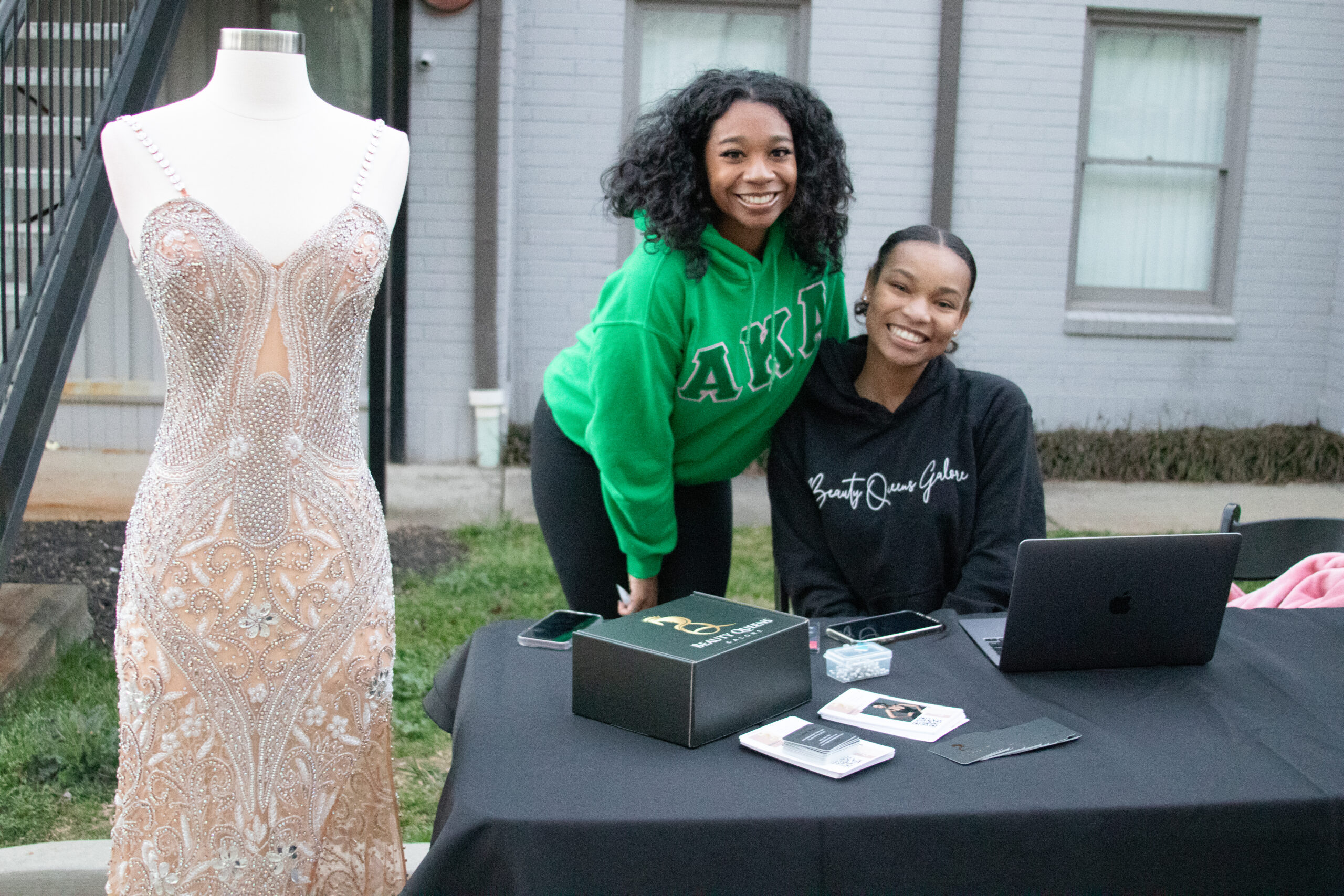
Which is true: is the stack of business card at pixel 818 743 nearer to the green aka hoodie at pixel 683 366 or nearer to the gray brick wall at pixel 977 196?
the green aka hoodie at pixel 683 366

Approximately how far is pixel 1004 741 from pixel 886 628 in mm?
441

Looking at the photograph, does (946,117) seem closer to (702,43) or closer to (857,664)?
(702,43)

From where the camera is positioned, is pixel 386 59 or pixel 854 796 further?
pixel 386 59

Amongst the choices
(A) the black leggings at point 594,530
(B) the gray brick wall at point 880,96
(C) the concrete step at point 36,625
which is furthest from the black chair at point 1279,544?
(B) the gray brick wall at point 880,96

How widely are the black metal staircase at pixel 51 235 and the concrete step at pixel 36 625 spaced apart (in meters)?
0.57

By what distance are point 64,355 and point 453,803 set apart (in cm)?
237

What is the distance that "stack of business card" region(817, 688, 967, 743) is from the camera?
161 cm

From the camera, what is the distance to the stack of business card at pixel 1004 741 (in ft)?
5.04

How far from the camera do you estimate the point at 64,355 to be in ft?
10.6

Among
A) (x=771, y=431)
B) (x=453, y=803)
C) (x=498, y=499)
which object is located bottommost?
(x=498, y=499)

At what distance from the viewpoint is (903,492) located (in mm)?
2430

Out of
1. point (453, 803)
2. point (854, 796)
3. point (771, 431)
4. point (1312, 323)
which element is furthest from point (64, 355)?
point (1312, 323)

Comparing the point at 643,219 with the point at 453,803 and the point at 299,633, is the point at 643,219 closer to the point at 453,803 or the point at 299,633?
the point at 299,633

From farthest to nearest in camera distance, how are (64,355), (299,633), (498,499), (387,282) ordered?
1. (498,499)
2. (387,282)
3. (64,355)
4. (299,633)
